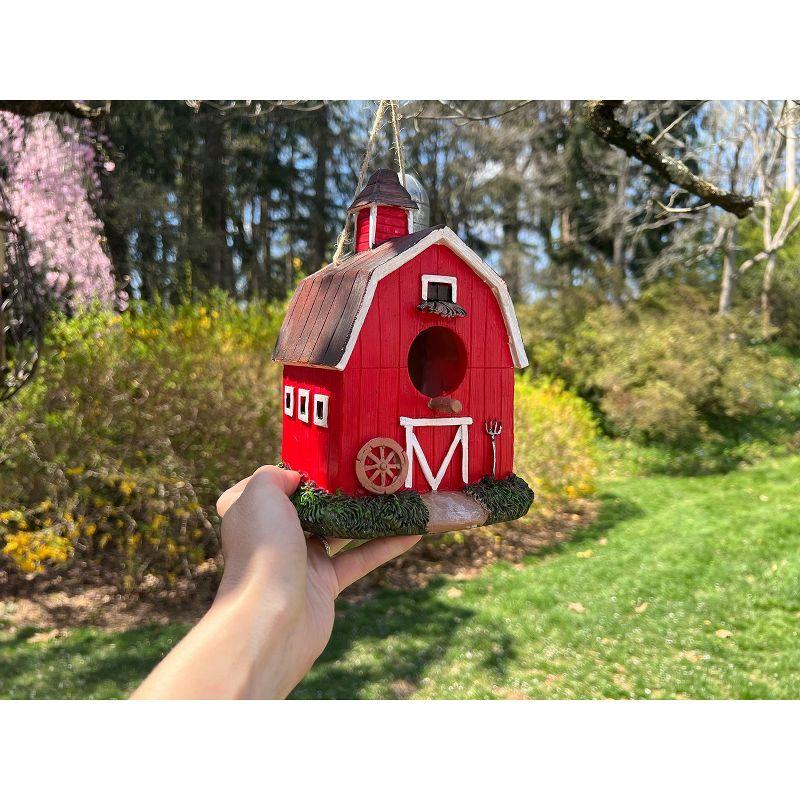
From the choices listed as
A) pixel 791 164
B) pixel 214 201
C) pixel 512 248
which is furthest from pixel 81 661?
pixel 791 164

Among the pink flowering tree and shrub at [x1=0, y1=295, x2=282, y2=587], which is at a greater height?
the pink flowering tree

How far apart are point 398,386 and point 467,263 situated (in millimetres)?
394

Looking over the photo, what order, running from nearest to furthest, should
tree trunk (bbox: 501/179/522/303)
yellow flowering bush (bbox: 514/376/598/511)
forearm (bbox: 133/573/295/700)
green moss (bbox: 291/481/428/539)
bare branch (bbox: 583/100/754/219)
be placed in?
forearm (bbox: 133/573/295/700) < green moss (bbox: 291/481/428/539) < bare branch (bbox: 583/100/754/219) < yellow flowering bush (bbox: 514/376/598/511) < tree trunk (bbox: 501/179/522/303)

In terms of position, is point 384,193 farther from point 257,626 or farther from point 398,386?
point 257,626

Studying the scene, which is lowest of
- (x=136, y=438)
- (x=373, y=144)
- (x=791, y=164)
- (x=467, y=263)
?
(x=136, y=438)

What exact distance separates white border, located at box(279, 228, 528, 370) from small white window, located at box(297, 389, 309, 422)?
101mm

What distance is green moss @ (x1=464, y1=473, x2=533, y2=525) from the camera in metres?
1.67

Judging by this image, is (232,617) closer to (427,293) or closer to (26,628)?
(427,293)

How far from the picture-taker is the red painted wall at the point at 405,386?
5.31 ft

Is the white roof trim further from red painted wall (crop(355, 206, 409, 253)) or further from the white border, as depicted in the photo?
red painted wall (crop(355, 206, 409, 253))

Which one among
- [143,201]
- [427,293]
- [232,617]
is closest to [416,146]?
[143,201]

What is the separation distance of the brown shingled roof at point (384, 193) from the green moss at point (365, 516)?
0.85 meters

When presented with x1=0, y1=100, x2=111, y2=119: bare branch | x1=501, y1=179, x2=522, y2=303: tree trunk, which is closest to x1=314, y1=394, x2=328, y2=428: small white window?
x1=0, y1=100, x2=111, y2=119: bare branch

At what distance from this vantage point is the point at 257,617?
1571mm
